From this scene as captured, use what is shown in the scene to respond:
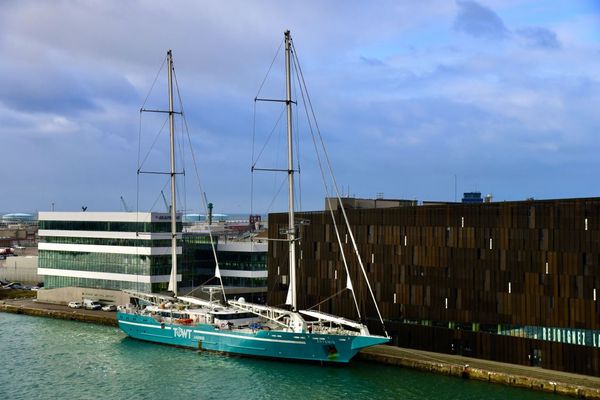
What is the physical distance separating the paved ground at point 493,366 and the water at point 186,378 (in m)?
1.60

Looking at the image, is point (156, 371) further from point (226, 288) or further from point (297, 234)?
point (226, 288)

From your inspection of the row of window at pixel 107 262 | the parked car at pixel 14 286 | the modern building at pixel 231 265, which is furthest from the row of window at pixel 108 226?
the parked car at pixel 14 286

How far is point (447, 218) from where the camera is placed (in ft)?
194

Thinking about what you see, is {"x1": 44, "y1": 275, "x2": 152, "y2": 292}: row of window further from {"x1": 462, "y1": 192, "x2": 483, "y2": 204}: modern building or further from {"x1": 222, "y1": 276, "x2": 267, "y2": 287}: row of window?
{"x1": 462, "y1": 192, "x2": 483, "y2": 204}: modern building

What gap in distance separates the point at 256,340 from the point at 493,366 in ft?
66.8

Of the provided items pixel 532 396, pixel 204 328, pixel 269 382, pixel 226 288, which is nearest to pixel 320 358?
pixel 269 382

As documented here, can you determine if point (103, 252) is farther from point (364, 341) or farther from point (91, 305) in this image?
point (364, 341)

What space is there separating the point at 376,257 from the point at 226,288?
3476cm

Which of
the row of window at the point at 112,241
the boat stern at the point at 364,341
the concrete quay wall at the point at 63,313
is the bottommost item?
the concrete quay wall at the point at 63,313

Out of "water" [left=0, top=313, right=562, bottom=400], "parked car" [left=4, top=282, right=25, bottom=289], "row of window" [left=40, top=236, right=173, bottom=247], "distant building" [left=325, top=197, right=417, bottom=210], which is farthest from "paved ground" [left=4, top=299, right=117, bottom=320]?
"distant building" [left=325, top=197, right=417, bottom=210]

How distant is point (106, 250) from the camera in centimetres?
9275

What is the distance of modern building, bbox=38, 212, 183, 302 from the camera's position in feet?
293

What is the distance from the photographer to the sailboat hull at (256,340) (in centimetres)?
5966

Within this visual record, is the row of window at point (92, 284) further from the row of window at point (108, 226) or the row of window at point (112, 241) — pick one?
the row of window at point (108, 226)
